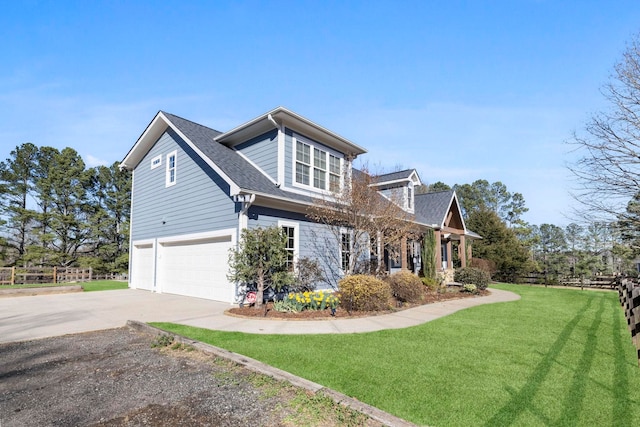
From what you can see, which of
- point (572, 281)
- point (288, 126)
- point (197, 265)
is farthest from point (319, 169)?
point (572, 281)

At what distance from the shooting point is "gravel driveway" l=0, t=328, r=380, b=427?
3.10 m

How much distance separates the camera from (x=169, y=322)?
748 centimetres

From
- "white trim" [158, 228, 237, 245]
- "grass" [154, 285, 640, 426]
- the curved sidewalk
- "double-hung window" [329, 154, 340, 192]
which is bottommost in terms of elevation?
the curved sidewalk


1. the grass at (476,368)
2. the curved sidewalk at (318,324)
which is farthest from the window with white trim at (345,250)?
the grass at (476,368)

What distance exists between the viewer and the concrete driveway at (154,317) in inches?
275

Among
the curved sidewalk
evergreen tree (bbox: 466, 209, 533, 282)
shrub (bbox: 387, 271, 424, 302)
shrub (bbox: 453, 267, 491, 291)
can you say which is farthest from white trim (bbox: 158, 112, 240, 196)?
evergreen tree (bbox: 466, 209, 533, 282)

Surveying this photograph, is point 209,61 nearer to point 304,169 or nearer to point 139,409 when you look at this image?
point 304,169

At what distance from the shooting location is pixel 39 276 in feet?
66.6

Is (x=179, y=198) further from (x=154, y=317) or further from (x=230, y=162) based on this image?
(x=154, y=317)

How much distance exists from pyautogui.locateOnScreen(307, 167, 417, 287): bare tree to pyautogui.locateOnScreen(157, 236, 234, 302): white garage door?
345cm

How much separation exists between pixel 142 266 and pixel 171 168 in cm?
509

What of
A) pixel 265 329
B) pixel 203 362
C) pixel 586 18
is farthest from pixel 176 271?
pixel 586 18

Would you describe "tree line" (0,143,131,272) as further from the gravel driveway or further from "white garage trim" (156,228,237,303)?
the gravel driveway

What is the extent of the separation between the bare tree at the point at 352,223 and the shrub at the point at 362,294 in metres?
2.19
